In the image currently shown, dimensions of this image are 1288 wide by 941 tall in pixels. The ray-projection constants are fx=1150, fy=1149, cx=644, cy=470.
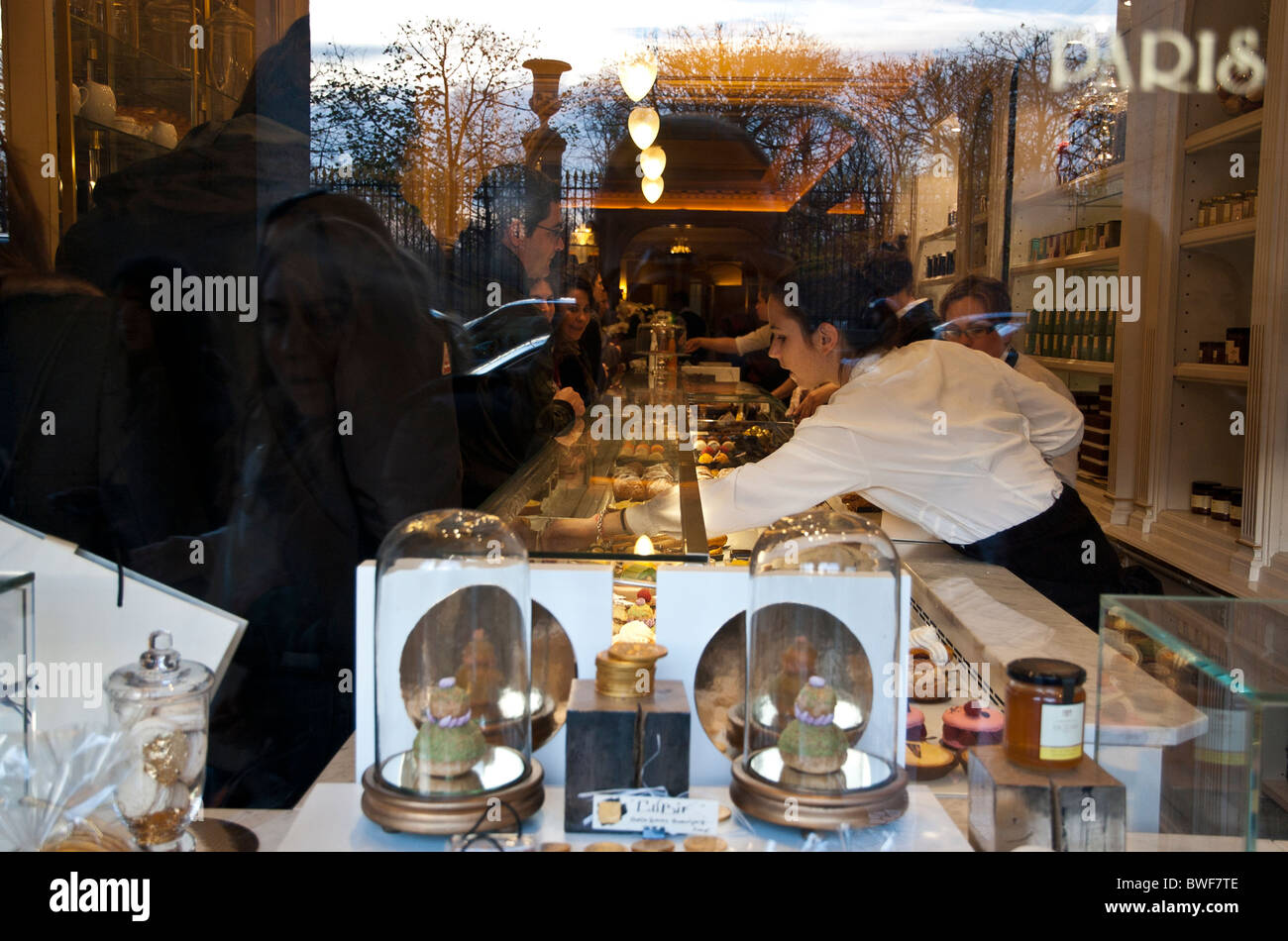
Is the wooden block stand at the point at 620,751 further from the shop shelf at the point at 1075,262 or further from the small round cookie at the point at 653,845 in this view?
the shop shelf at the point at 1075,262

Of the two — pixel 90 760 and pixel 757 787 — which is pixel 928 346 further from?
pixel 90 760

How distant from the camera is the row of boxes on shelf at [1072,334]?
5.78 metres

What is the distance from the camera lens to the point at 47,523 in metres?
2.03

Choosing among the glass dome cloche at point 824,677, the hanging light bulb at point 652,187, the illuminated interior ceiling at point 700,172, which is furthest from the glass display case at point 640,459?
the hanging light bulb at point 652,187

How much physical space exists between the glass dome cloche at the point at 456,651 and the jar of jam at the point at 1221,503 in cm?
427

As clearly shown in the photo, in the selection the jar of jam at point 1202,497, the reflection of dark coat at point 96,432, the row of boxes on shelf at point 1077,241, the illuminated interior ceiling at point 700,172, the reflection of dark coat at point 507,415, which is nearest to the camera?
the reflection of dark coat at point 96,432

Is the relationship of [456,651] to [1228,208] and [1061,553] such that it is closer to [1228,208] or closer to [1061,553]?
[1061,553]

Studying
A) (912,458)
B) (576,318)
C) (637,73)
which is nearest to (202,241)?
(912,458)

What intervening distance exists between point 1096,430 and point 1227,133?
6.01 feet

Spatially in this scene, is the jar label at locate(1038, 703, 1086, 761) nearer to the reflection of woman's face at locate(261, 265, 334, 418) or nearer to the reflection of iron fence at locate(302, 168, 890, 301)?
the reflection of woman's face at locate(261, 265, 334, 418)

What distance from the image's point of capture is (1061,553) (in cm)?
260

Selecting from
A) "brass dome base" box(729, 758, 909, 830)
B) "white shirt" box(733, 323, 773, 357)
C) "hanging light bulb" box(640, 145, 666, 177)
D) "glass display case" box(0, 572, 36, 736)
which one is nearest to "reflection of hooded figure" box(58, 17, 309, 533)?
"glass display case" box(0, 572, 36, 736)

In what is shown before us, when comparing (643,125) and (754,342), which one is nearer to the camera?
(643,125)
